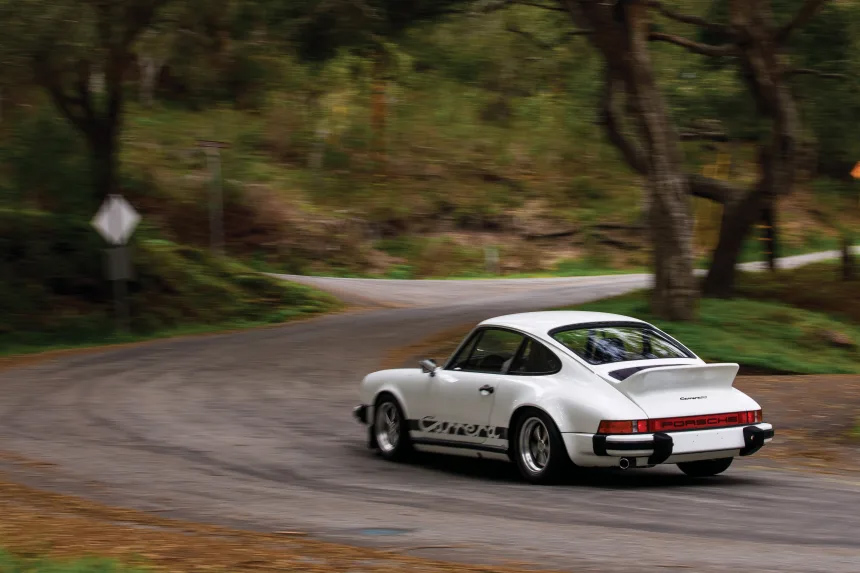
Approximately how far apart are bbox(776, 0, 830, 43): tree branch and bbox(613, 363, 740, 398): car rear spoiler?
654 inches

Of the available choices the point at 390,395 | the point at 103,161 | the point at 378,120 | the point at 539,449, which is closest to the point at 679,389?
the point at 539,449

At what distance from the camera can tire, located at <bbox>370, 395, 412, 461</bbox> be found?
450 inches

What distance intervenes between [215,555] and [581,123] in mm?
27560

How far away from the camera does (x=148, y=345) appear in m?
25.4

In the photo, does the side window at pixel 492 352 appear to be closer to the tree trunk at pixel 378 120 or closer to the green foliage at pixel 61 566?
the green foliage at pixel 61 566

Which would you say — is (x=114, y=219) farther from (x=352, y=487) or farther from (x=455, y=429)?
(x=352, y=487)

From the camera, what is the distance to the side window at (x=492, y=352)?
10.5 meters

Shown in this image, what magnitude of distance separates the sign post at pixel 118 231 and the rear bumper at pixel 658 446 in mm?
18374

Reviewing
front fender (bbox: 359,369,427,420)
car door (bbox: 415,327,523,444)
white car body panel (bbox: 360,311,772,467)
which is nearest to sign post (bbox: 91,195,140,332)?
front fender (bbox: 359,369,427,420)

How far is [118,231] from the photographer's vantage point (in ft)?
85.8

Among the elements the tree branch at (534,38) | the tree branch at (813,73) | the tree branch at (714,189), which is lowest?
the tree branch at (714,189)

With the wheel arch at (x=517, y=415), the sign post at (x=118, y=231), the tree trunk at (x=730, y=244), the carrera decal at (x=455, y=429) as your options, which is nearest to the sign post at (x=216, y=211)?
the sign post at (x=118, y=231)

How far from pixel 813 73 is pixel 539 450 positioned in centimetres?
1843

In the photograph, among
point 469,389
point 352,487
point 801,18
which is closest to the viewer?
point 352,487
